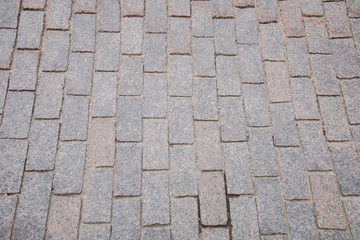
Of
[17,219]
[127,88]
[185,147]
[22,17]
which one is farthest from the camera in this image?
[22,17]

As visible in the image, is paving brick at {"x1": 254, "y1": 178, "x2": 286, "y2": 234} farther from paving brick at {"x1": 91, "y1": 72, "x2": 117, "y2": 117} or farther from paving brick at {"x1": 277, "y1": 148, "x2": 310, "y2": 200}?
paving brick at {"x1": 91, "y1": 72, "x2": 117, "y2": 117}

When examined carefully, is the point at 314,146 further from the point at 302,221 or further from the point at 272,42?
A: the point at 272,42

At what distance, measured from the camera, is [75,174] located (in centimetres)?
247

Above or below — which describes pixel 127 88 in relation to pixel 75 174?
above

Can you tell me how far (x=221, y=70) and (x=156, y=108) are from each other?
2.63ft

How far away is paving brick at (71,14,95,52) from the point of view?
290 cm

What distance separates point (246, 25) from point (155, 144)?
1.70m

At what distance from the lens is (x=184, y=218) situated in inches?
94.5

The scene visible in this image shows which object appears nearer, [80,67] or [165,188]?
[165,188]

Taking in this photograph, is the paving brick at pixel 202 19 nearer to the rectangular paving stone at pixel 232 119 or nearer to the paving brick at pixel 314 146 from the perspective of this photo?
the rectangular paving stone at pixel 232 119

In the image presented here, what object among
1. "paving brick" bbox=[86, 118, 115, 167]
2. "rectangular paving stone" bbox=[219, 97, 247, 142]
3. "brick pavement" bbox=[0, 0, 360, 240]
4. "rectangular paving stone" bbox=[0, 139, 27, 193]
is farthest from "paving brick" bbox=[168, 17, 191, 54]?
"rectangular paving stone" bbox=[0, 139, 27, 193]

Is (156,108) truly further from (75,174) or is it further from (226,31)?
(226,31)

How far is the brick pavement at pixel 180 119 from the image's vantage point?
7.89 feet

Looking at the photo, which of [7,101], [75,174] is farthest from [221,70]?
[7,101]
